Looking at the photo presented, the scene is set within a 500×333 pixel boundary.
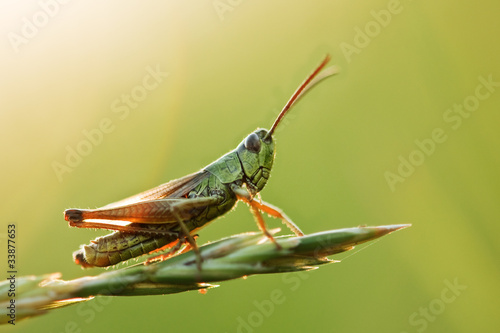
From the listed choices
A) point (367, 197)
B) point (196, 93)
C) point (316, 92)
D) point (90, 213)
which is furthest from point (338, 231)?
point (196, 93)

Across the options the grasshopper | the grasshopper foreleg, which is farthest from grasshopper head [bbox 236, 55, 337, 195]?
the grasshopper foreleg

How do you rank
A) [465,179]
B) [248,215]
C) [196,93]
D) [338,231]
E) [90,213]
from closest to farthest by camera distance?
[338,231] < [90,213] < [465,179] < [248,215] < [196,93]

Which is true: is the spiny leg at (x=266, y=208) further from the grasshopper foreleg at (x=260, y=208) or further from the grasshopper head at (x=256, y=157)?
the grasshopper head at (x=256, y=157)

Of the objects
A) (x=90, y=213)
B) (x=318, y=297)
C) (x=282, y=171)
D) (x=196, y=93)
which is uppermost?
(x=196, y=93)

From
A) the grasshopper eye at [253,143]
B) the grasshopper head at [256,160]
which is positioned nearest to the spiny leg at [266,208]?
the grasshopper head at [256,160]

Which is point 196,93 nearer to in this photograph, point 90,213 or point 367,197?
point 367,197

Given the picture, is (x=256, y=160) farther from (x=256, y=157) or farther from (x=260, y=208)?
(x=260, y=208)

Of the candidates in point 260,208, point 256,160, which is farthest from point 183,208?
point 256,160

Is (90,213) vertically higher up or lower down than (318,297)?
higher up
